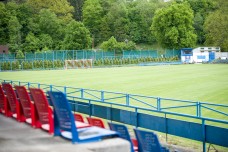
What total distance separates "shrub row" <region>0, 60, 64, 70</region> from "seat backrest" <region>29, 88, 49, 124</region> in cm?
6234

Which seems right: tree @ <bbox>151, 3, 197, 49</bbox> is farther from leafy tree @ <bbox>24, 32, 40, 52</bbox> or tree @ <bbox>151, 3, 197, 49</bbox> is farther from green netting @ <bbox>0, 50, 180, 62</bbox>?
leafy tree @ <bbox>24, 32, 40, 52</bbox>

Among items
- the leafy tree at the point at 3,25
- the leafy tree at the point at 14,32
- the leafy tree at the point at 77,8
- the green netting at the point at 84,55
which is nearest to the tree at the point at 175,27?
the green netting at the point at 84,55

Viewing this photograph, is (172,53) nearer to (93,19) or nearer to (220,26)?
(220,26)

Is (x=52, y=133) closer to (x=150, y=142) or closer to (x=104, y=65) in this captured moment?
(x=150, y=142)

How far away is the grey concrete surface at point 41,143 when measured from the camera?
535cm

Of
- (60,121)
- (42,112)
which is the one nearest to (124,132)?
(60,121)

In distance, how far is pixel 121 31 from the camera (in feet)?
349

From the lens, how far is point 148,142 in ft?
21.5

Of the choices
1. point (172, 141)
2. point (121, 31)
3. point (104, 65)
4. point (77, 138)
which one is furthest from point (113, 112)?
point (121, 31)

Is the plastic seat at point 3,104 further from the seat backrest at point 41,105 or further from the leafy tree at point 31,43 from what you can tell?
the leafy tree at point 31,43

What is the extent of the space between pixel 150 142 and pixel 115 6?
10497 centimetres

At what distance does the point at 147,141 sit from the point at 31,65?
65.5 meters

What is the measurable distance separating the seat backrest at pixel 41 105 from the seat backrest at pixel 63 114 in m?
0.47

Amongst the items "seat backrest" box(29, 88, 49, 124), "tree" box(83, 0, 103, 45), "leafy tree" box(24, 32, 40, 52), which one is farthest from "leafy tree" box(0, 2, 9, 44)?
"seat backrest" box(29, 88, 49, 124)
